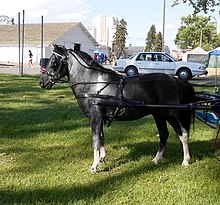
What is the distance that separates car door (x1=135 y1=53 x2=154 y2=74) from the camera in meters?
23.6

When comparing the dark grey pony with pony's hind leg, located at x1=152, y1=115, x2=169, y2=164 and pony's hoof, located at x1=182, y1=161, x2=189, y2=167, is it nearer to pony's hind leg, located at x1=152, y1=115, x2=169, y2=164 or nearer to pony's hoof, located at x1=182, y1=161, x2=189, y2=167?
pony's hind leg, located at x1=152, y1=115, x2=169, y2=164

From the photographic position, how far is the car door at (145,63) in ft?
77.6

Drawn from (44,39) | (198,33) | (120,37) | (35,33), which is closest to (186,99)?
(44,39)

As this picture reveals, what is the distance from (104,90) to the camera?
16.8ft

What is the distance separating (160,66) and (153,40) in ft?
262

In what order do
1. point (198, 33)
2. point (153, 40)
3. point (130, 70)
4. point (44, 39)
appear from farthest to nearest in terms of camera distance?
point (153, 40), point (198, 33), point (44, 39), point (130, 70)

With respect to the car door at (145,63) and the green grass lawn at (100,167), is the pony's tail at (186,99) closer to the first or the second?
the green grass lawn at (100,167)

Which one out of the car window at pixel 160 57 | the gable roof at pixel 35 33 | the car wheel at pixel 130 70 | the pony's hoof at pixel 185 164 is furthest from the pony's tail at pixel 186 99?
the gable roof at pixel 35 33

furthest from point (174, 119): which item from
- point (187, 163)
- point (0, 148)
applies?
point (0, 148)

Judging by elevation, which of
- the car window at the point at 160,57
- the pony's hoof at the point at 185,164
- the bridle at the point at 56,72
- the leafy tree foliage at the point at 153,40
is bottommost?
the pony's hoof at the point at 185,164

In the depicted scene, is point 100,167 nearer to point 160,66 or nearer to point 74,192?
point 74,192

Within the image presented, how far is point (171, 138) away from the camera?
729 cm

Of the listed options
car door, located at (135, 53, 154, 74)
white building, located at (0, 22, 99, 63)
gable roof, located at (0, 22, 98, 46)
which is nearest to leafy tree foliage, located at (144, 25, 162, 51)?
white building, located at (0, 22, 99, 63)

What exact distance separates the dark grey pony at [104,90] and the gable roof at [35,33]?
155 ft
